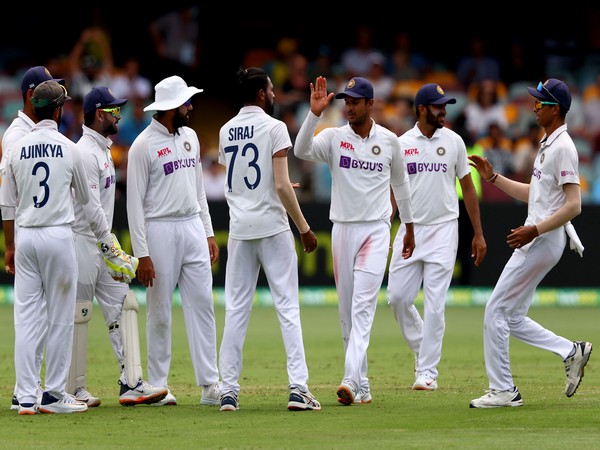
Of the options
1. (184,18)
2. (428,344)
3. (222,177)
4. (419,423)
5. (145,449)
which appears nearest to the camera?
(145,449)

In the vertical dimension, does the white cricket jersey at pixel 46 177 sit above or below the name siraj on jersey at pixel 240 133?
below

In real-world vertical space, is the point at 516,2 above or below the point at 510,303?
above

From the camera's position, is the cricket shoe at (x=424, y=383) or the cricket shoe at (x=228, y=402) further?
the cricket shoe at (x=424, y=383)

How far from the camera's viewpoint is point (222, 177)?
19.0 metres

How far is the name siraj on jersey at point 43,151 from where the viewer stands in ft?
28.2

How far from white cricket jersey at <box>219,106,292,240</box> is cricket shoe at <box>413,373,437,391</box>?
1.88 meters

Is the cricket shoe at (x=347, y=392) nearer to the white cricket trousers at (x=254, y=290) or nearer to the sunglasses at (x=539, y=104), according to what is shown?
the white cricket trousers at (x=254, y=290)

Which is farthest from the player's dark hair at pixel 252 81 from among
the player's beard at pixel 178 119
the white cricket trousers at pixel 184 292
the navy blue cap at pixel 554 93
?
the navy blue cap at pixel 554 93

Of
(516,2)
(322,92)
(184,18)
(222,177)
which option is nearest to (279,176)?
(322,92)

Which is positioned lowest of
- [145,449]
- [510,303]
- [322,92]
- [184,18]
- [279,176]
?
[145,449]

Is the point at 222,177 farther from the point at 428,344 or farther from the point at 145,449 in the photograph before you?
the point at 145,449

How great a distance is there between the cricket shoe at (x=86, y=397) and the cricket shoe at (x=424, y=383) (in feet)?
7.92

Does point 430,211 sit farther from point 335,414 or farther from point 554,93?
point 335,414

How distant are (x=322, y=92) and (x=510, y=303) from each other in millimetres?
1897
